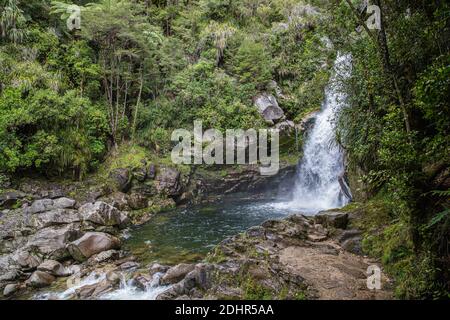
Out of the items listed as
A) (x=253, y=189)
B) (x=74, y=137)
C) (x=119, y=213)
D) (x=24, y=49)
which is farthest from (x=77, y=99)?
(x=253, y=189)

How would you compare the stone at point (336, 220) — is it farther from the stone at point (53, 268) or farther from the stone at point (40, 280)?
the stone at point (40, 280)

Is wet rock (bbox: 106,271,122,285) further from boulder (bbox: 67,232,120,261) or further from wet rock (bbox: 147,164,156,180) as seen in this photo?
wet rock (bbox: 147,164,156,180)

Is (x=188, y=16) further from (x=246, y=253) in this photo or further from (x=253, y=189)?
(x=246, y=253)

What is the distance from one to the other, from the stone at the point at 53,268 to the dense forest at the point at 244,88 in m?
6.33

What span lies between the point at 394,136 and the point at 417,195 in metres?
1.17

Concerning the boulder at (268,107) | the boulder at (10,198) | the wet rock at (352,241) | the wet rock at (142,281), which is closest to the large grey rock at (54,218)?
the boulder at (10,198)

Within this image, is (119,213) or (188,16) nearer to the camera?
(119,213)

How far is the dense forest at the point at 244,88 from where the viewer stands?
5.43m

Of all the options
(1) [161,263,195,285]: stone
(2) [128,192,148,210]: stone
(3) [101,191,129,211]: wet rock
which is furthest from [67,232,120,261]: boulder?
(2) [128,192,148,210]: stone

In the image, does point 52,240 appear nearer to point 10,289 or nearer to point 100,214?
point 10,289

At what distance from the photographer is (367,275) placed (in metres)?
6.62

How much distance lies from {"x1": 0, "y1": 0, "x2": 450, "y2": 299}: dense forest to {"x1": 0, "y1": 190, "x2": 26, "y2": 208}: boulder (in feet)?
2.93

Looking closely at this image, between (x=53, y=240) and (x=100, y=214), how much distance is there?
2.29 meters

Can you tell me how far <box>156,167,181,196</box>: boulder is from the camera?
1656 cm
